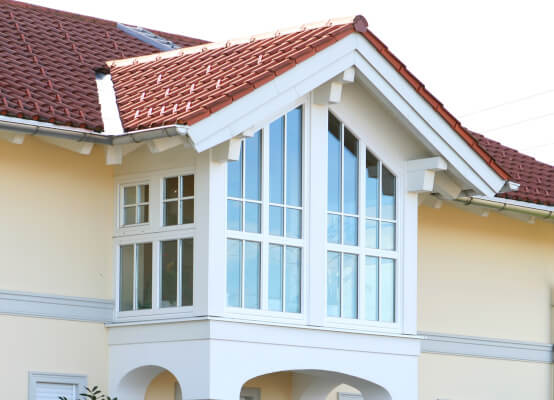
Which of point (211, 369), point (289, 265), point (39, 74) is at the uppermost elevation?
point (39, 74)

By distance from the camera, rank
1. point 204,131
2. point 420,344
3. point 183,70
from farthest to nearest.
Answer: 1. point 420,344
2. point 183,70
3. point 204,131

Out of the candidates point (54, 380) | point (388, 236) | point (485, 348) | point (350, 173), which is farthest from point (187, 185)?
point (485, 348)

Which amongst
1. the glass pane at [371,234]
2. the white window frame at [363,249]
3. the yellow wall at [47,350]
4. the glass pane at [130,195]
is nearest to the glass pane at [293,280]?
the white window frame at [363,249]

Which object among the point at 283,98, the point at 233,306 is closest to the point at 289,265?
the point at 233,306

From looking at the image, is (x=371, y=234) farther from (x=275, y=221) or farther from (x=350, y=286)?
(x=275, y=221)

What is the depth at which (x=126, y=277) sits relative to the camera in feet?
48.3

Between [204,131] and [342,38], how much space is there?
2169mm

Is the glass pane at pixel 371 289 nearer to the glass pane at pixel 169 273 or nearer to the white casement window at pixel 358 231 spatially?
the white casement window at pixel 358 231

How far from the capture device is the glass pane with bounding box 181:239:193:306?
1402 cm

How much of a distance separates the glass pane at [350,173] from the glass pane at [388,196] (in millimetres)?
430

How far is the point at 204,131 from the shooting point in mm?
13289

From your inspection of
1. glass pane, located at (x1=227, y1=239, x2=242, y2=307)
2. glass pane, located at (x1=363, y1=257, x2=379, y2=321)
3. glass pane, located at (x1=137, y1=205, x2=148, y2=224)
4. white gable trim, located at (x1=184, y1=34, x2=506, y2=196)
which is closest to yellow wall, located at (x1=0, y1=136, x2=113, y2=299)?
glass pane, located at (x1=137, y1=205, x2=148, y2=224)

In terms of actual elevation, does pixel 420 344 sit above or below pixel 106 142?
below

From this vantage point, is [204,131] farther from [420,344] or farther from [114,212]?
[420,344]
